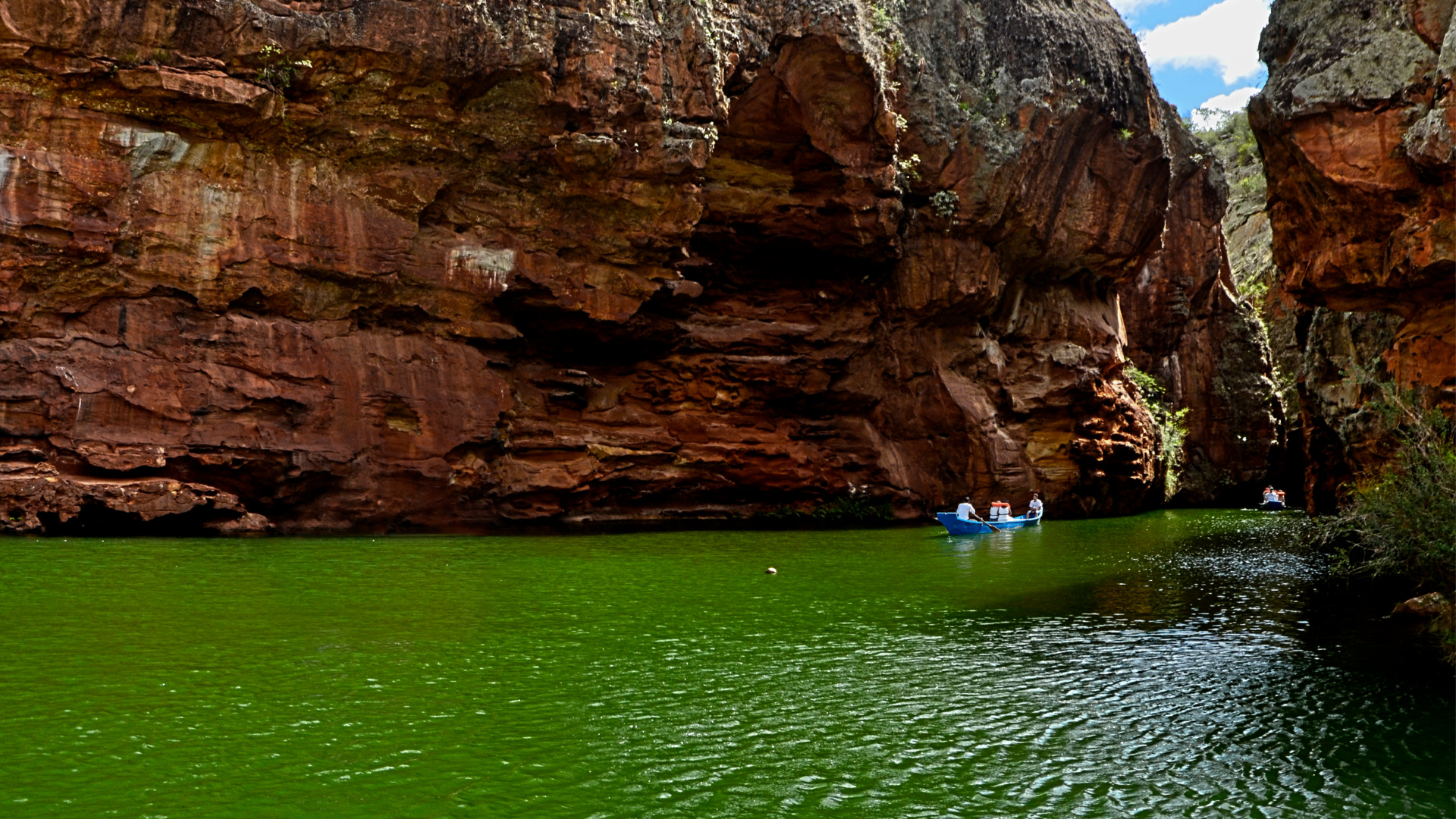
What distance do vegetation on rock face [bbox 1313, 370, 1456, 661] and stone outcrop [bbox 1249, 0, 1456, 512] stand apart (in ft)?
2.27

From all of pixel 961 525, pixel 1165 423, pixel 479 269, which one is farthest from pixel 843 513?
pixel 1165 423

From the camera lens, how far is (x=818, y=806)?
6.90 m

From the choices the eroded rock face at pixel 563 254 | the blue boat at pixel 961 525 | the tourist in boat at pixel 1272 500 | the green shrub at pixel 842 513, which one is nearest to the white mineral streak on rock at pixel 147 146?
the eroded rock face at pixel 563 254

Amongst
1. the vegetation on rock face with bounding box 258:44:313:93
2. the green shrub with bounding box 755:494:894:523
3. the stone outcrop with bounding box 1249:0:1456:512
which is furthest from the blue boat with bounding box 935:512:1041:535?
the vegetation on rock face with bounding box 258:44:313:93

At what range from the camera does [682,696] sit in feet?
31.3

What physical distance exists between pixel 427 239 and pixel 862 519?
14.1 m

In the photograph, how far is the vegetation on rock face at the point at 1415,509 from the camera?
11.8 metres

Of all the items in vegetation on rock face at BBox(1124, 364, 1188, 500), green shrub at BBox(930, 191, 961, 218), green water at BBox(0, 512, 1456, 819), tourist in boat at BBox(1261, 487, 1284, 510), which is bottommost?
green water at BBox(0, 512, 1456, 819)

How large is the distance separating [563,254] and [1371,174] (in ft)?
56.3

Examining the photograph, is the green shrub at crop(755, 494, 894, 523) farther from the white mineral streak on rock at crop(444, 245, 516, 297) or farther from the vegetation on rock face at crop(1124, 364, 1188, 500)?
the vegetation on rock face at crop(1124, 364, 1188, 500)

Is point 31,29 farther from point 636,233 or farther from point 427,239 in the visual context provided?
point 636,233

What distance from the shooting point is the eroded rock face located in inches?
818

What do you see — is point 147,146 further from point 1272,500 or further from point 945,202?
point 1272,500

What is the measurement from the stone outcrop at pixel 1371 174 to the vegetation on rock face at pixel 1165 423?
71.7ft
